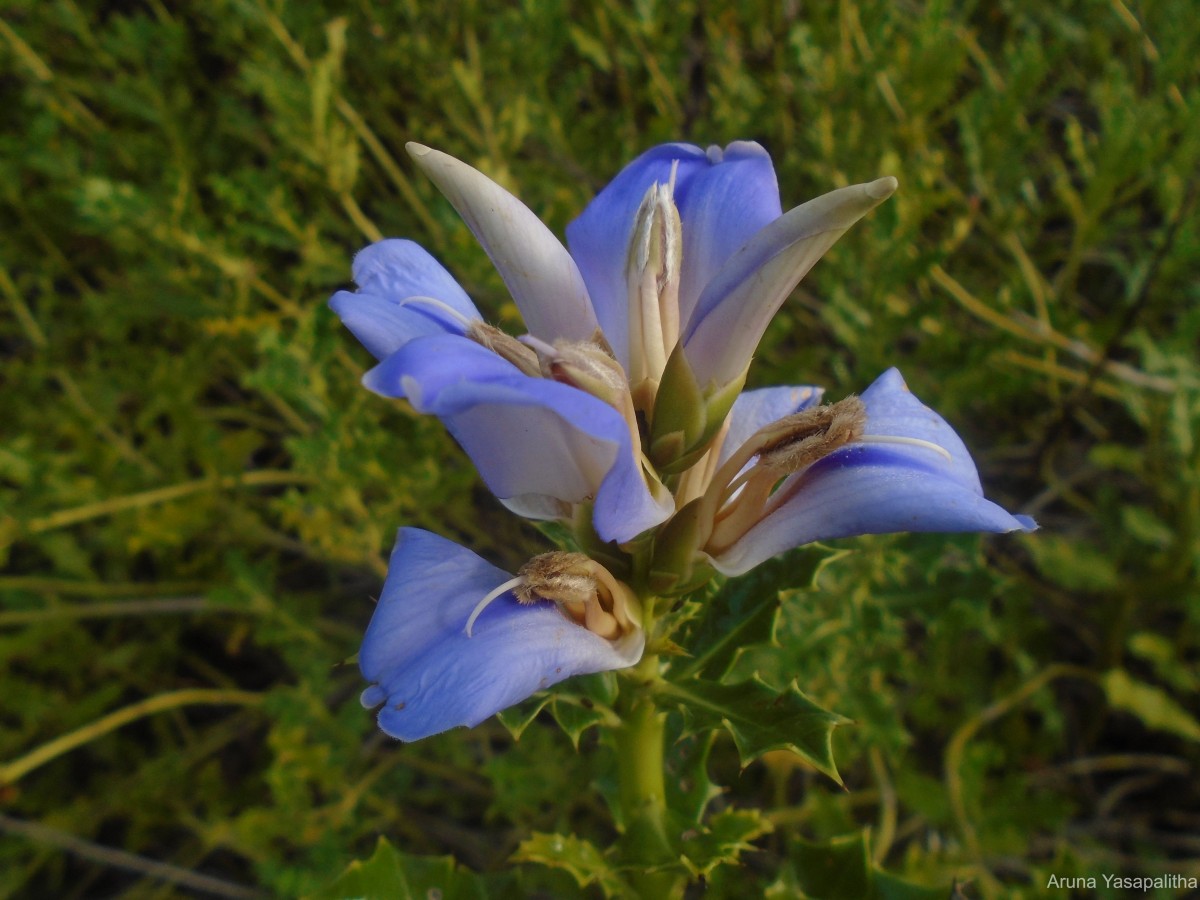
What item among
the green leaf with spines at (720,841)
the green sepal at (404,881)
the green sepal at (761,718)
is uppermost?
the green sepal at (761,718)

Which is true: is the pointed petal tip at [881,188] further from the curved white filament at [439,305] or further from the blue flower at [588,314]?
the curved white filament at [439,305]

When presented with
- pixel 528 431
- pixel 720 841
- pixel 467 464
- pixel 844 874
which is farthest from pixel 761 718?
pixel 467 464

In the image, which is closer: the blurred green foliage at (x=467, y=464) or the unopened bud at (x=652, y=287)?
the unopened bud at (x=652, y=287)

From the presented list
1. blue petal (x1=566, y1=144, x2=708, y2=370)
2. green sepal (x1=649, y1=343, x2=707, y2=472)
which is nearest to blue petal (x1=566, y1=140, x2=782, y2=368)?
blue petal (x1=566, y1=144, x2=708, y2=370)

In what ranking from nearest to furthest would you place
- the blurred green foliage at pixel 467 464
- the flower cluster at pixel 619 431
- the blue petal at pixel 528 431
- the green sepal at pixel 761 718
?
the blue petal at pixel 528 431 → the flower cluster at pixel 619 431 → the green sepal at pixel 761 718 → the blurred green foliage at pixel 467 464

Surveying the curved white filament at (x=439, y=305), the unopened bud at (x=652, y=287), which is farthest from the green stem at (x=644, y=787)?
the curved white filament at (x=439, y=305)

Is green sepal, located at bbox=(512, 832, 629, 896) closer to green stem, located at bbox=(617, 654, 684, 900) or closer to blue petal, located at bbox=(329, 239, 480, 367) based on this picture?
green stem, located at bbox=(617, 654, 684, 900)
